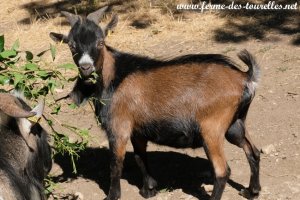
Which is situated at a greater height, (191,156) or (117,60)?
(117,60)

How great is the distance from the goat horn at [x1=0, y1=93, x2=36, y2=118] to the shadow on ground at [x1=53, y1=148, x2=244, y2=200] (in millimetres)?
2493

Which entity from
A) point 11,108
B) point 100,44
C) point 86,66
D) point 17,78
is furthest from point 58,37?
point 11,108

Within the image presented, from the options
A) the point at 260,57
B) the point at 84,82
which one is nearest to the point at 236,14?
the point at 260,57

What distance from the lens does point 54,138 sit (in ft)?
17.1

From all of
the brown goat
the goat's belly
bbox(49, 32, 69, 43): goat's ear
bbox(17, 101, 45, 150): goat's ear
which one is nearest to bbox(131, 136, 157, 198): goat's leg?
the brown goat

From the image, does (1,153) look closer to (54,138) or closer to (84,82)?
(54,138)

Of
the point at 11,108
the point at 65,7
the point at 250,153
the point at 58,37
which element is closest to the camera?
the point at 11,108

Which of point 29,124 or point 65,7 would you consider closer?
point 29,124

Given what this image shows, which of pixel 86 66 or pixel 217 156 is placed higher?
pixel 86 66

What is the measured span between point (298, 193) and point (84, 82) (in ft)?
7.22

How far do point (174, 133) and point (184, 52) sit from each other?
3478 millimetres

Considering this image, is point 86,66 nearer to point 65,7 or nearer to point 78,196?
point 78,196

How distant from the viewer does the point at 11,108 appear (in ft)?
11.5

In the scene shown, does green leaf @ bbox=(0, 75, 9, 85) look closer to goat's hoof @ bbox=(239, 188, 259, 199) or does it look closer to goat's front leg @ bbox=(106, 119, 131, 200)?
goat's front leg @ bbox=(106, 119, 131, 200)
